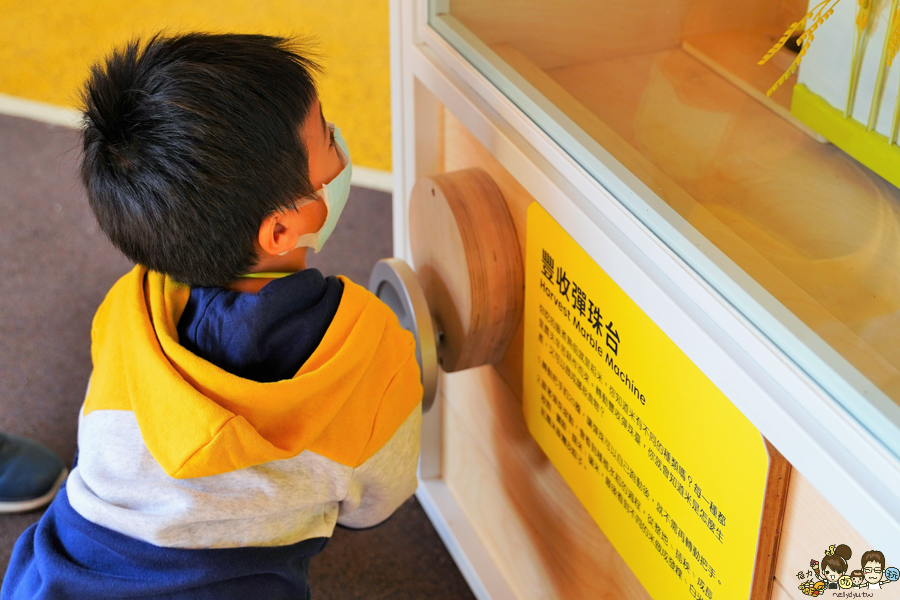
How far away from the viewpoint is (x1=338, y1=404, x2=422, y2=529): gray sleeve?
955mm

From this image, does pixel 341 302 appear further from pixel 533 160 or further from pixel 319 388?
pixel 533 160

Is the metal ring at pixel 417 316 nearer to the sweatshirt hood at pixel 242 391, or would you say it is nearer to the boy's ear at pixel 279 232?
the sweatshirt hood at pixel 242 391

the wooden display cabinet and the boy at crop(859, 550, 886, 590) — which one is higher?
the wooden display cabinet

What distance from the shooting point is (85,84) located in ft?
2.69

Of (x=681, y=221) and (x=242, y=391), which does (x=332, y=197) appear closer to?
(x=242, y=391)

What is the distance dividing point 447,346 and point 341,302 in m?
0.25

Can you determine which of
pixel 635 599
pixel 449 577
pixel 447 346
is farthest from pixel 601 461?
pixel 449 577

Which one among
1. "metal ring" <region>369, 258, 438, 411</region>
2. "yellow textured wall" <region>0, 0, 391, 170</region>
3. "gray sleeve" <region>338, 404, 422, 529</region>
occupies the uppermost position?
"metal ring" <region>369, 258, 438, 411</region>

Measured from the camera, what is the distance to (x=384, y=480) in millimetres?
988

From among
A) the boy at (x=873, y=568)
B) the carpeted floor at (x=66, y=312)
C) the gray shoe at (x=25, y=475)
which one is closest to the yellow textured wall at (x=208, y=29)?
the carpeted floor at (x=66, y=312)

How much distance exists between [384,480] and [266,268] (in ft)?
0.90

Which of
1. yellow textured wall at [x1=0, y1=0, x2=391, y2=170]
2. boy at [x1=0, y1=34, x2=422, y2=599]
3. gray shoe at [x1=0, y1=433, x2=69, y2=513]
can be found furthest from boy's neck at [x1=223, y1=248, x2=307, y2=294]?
yellow textured wall at [x1=0, y1=0, x2=391, y2=170]

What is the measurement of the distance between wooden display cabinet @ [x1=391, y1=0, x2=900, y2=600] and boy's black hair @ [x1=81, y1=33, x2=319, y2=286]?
23 centimetres

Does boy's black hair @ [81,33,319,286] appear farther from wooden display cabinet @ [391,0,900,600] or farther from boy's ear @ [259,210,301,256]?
wooden display cabinet @ [391,0,900,600]
